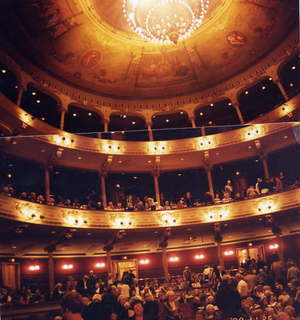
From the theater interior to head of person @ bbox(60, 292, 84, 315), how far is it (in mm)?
33

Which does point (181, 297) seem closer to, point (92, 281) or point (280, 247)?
point (92, 281)

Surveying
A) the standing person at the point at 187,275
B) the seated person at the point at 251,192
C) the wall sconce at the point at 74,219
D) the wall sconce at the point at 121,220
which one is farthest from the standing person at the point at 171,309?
the wall sconce at the point at 74,219

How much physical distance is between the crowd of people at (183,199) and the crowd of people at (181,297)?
5.97m

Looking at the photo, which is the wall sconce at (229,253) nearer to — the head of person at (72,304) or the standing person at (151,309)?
the standing person at (151,309)

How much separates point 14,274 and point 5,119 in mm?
10852

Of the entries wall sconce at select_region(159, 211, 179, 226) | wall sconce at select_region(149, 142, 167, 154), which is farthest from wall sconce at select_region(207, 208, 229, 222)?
wall sconce at select_region(149, 142, 167, 154)

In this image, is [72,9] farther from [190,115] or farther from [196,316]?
[196,316]

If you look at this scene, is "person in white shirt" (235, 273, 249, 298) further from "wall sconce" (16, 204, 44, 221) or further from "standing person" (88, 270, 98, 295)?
"wall sconce" (16, 204, 44, 221)

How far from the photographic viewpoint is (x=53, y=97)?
2025 cm

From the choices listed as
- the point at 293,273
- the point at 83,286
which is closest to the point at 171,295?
the point at 83,286

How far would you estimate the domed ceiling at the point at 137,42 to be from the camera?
16047 millimetres

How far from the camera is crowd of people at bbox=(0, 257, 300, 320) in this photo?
6891 mm

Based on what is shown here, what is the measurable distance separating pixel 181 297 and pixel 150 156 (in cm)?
1426

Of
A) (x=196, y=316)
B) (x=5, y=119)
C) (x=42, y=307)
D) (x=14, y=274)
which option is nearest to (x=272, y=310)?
(x=196, y=316)
